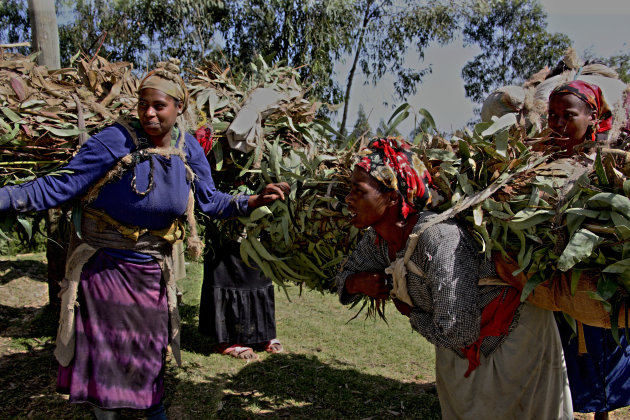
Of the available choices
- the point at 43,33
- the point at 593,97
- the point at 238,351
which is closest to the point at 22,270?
the point at 43,33

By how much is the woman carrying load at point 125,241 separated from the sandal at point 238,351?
5.57 feet

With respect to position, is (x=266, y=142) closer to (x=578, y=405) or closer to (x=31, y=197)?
(x=31, y=197)

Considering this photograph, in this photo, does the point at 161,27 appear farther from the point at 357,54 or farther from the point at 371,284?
the point at 371,284

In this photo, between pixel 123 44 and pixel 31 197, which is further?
pixel 123 44

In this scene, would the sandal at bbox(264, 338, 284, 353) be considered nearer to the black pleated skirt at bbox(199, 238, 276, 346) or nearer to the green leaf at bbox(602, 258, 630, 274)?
the black pleated skirt at bbox(199, 238, 276, 346)

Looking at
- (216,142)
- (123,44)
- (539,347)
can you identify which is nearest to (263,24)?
(123,44)

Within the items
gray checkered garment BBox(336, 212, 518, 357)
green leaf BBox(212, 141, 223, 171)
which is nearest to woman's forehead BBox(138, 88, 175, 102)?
green leaf BBox(212, 141, 223, 171)

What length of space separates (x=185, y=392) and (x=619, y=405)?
109 inches

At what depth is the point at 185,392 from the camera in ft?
12.1

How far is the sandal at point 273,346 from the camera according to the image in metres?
4.59

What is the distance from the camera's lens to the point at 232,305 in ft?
14.7

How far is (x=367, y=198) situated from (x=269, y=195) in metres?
0.77

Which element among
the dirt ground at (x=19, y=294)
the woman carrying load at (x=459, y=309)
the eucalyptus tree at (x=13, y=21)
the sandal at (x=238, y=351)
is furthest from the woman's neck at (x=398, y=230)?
the eucalyptus tree at (x=13, y=21)

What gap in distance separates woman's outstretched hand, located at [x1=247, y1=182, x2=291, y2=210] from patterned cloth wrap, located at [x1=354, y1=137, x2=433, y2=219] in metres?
0.68
